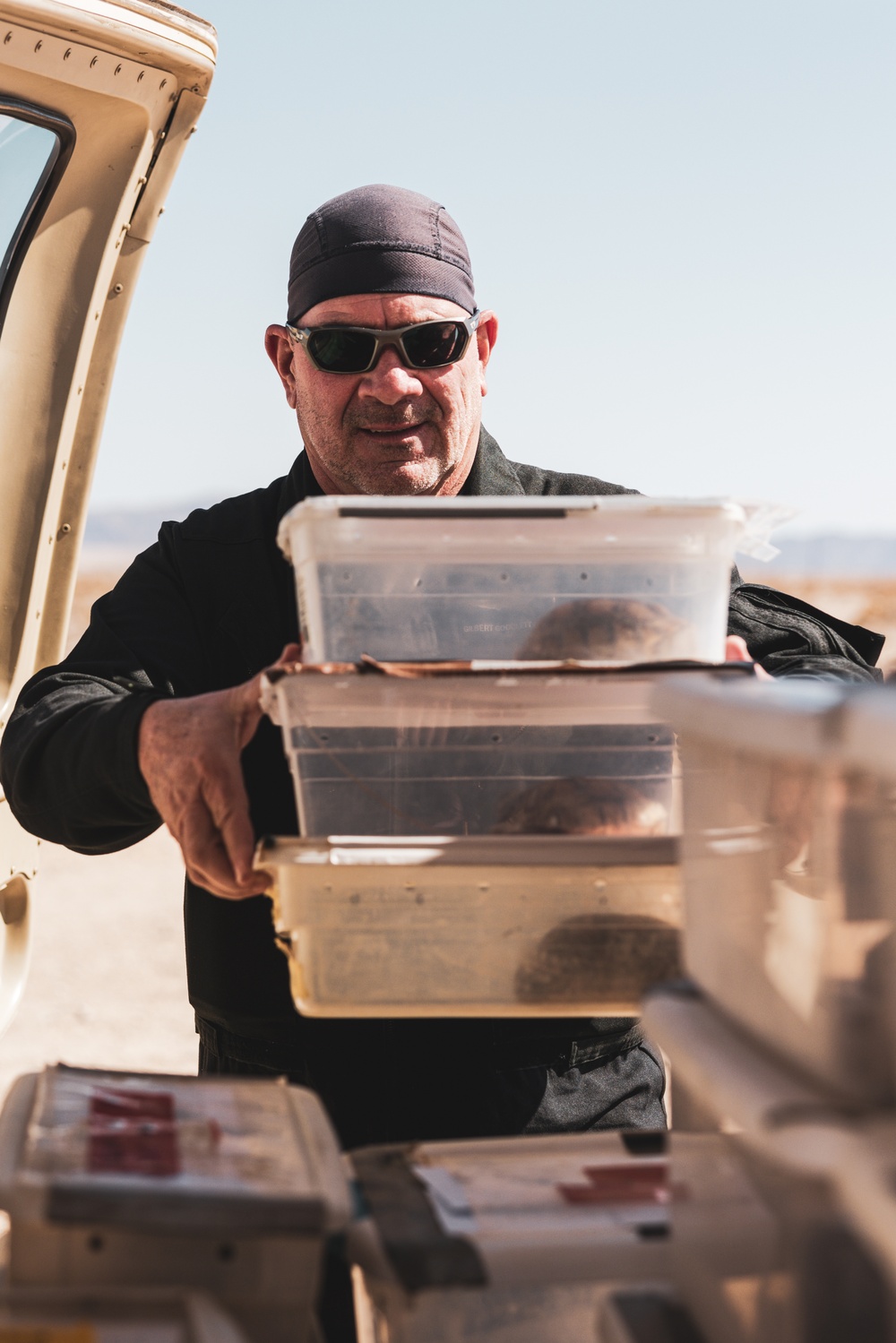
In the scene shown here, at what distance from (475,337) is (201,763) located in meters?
1.35

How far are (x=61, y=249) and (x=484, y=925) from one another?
2.15m

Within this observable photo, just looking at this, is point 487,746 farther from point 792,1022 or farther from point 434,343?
point 434,343

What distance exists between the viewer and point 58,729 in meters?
2.25

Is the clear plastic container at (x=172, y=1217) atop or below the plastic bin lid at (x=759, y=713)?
below

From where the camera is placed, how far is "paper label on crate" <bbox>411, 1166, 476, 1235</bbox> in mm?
1346

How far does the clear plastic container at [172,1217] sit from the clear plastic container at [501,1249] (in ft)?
0.25

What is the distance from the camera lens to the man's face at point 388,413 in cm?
264

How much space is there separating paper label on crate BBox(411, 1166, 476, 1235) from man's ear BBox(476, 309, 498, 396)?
1829 mm

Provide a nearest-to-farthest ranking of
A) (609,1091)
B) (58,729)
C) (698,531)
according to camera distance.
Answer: (698,531)
(58,729)
(609,1091)

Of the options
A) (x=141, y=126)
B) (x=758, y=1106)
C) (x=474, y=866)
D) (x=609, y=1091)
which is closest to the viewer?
(x=758, y=1106)

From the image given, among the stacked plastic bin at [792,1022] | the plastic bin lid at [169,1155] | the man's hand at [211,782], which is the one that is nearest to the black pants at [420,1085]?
the man's hand at [211,782]

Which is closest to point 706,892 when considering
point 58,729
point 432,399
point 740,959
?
point 740,959

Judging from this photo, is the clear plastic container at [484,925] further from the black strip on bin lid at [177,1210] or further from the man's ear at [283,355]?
the man's ear at [283,355]

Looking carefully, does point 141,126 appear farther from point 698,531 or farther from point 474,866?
point 474,866
